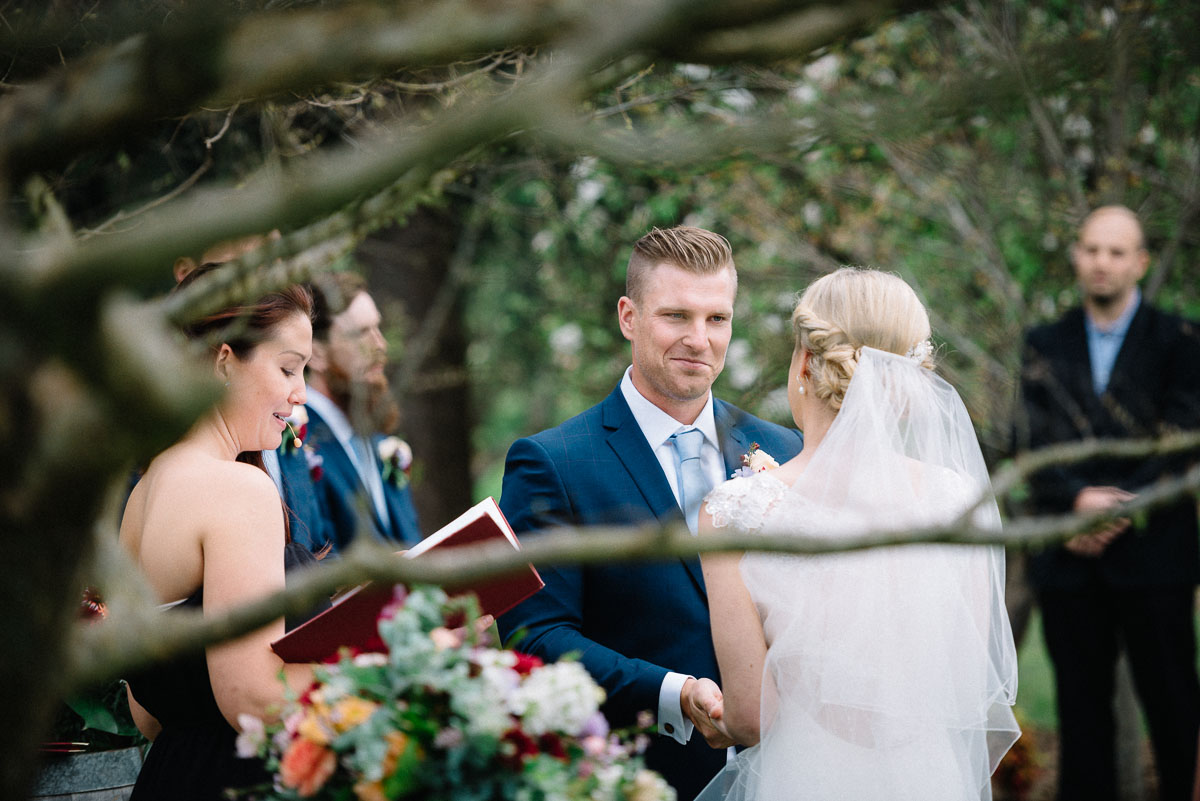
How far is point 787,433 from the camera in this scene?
420cm

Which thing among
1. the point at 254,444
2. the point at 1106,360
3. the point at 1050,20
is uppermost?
the point at 1050,20

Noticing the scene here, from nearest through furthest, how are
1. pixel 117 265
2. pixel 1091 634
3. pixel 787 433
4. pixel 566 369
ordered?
pixel 117 265 < pixel 787 433 < pixel 1091 634 < pixel 566 369

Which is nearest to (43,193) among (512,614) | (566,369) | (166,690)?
(166,690)

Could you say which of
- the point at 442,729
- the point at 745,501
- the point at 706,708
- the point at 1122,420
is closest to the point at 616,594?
the point at 706,708

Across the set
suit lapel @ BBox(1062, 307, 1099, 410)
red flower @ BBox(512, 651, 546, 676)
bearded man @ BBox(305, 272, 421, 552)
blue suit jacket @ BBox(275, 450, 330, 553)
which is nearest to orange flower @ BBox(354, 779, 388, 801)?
red flower @ BBox(512, 651, 546, 676)

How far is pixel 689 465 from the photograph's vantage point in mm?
3799

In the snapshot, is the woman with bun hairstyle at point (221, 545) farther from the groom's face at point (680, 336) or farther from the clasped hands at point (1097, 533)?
the clasped hands at point (1097, 533)

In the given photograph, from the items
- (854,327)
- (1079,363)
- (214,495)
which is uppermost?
(854,327)

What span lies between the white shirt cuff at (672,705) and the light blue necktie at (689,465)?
26.8 inches

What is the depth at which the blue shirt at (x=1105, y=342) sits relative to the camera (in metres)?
5.63

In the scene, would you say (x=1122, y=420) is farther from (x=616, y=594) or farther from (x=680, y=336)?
(x=616, y=594)

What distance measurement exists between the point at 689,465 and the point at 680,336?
0.48 metres

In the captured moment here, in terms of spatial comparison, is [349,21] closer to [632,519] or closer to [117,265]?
[117,265]

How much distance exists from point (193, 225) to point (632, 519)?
2.53m
